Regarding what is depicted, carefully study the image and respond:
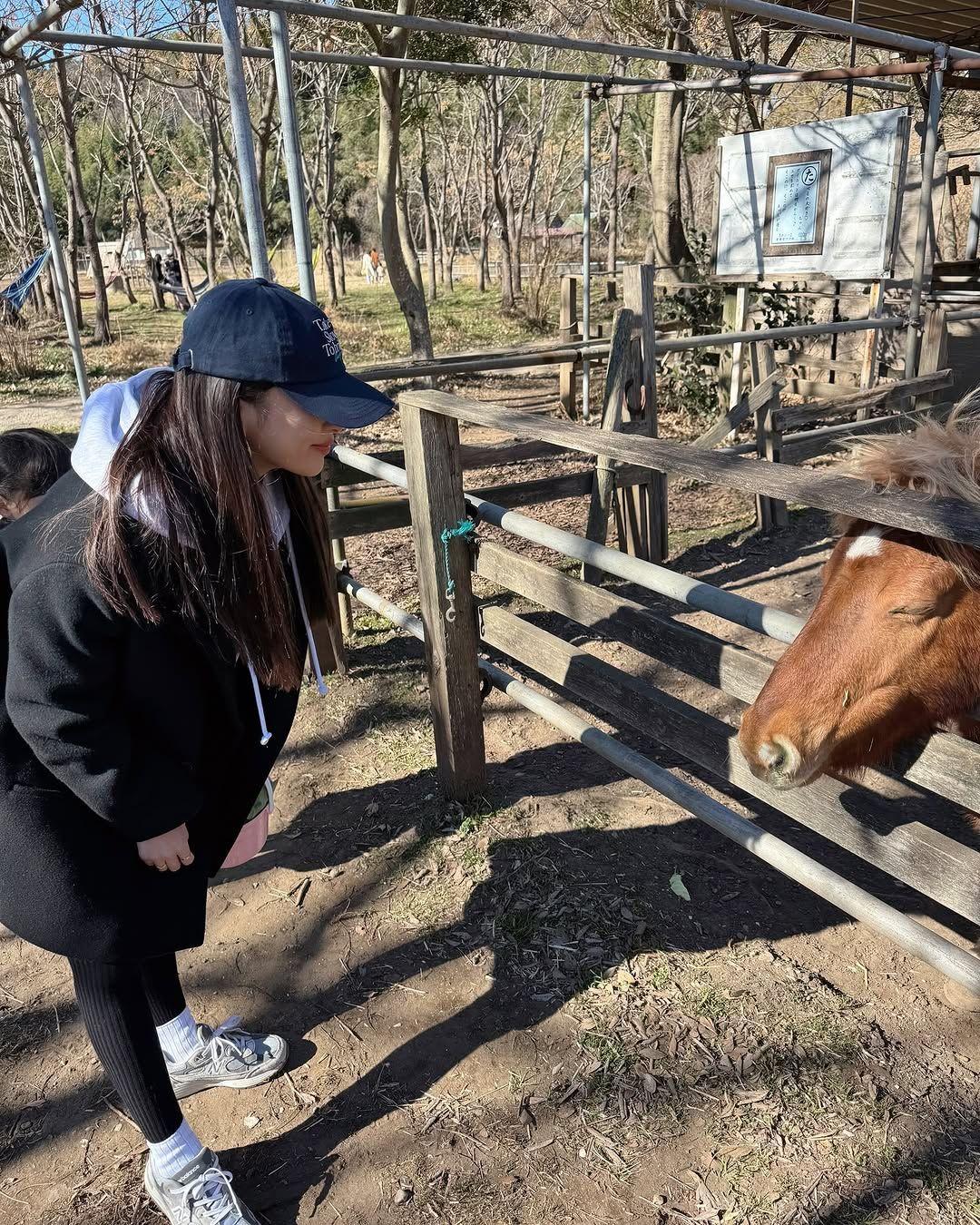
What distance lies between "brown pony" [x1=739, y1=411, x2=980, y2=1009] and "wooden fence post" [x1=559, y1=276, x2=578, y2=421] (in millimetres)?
7629

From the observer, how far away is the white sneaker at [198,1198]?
1828mm

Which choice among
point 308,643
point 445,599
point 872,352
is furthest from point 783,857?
point 872,352

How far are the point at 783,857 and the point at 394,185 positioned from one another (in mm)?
8752

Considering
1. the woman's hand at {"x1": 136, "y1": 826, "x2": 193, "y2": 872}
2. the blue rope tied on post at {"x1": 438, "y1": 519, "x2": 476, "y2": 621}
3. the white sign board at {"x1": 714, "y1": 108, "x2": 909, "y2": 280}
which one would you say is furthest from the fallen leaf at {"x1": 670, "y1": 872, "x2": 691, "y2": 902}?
the white sign board at {"x1": 714, "y1": 108, "x2": 909, "y2": 280}

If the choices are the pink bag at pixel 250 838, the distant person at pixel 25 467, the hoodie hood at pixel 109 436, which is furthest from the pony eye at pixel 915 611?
the distant person at pixel 25 467

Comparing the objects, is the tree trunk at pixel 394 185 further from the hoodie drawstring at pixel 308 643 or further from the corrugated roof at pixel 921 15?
the hoodie drawstring at pixel 308 643

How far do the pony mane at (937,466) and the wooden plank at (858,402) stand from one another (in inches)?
171

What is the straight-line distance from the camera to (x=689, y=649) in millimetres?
2260

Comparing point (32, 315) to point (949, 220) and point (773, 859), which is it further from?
point (773, 859)

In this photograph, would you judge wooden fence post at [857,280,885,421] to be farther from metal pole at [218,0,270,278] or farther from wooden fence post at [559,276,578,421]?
metal pole at [218,0,270,278]

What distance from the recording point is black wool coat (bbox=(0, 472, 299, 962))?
1.41 meters

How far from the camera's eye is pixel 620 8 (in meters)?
12.0

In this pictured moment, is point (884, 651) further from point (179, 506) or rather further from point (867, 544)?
point (179, 506)

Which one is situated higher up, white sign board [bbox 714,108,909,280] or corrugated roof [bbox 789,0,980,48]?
corrugated roof [bbox 789,0,980,48]
